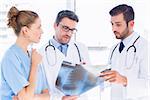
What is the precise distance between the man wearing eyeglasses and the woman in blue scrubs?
0.08 m

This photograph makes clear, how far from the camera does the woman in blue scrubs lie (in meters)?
1.30

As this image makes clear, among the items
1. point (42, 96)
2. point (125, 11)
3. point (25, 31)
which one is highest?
point (125, 11)

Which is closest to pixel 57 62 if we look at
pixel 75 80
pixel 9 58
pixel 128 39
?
pixel 75 80

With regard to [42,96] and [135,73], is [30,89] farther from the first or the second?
[135,73]

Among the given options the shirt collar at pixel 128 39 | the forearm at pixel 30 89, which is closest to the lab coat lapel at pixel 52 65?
the forearm at pixel 30 89

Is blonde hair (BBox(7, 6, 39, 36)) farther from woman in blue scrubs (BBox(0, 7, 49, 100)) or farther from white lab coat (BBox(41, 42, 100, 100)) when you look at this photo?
white lab coat (BBox(41, 42, 100, 100))

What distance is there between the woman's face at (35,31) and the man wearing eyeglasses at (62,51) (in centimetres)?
8

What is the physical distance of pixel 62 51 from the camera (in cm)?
145

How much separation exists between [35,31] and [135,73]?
59 centimetres

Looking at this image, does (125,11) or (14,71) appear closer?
(14,71)

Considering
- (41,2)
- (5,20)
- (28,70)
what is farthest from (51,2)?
(28,70)

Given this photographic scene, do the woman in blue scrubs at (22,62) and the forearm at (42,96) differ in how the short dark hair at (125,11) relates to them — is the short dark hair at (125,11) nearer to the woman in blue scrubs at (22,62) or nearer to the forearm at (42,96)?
the woman in blue scrubs at (22,62)

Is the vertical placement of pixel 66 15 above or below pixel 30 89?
above

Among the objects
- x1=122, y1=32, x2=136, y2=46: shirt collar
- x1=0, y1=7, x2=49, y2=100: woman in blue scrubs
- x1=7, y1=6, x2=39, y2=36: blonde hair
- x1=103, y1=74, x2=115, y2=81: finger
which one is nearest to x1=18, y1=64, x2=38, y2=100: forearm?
x1=0, y1=7, x2=49, y2=100: woman in blue scrubs
